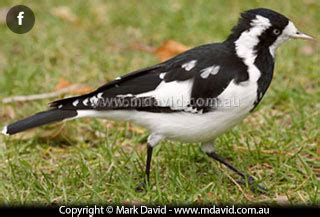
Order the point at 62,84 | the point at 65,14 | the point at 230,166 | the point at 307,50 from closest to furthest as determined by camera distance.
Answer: the point at 230,166 → the point at 62,84 → the point at 307,50 → the point at 65,14

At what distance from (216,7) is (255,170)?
3.62 m

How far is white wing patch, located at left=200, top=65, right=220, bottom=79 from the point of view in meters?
3.49

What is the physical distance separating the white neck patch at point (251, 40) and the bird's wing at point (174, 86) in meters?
0.08

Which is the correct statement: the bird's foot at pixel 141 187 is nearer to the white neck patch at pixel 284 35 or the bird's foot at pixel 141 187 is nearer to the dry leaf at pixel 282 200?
the dry leaf at pixel 282 200

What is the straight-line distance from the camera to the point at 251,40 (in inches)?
142

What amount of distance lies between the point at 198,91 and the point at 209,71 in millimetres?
121

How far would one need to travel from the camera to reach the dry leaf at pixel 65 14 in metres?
6.90

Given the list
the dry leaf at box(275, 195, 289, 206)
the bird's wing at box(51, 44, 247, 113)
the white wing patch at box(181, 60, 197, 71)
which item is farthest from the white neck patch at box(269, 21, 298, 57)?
the dry leaf at box(275, 195, 289, 206)

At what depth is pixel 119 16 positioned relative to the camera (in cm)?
707

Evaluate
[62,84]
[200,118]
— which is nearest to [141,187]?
[200,118]

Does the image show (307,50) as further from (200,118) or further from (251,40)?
(200,118)

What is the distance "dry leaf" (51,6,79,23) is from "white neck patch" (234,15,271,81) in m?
3.57

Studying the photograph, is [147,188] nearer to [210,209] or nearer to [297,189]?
[210,209]

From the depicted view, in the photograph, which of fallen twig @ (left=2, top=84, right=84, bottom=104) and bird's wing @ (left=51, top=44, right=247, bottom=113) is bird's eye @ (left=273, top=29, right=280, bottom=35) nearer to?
bird's wing @ (left=51, top=44, right=247, bottom=113)
